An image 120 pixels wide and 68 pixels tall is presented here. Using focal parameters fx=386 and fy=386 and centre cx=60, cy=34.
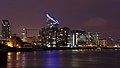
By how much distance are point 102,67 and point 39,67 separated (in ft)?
41.6

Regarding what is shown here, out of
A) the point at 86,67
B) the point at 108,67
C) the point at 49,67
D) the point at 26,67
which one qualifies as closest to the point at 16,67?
the point at 26,67

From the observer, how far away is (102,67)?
7650 cm

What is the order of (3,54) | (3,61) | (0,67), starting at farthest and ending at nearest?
1. (3,54)
2. (3,61)
3. (0,67)

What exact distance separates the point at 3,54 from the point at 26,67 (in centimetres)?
1645

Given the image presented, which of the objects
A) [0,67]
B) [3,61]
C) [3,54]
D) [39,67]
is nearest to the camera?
[0,67]

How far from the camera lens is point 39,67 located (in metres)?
73.6

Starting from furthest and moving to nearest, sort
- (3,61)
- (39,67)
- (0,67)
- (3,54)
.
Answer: (3,54) < (3,61) < (39,67) < (0,67)

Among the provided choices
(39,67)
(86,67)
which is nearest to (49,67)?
(39,67)

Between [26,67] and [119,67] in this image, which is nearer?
[26,67]

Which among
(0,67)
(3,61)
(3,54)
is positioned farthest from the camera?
(3,54)

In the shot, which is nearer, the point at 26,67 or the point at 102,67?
the point at 26,67

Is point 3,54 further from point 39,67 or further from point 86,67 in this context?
point 86,67

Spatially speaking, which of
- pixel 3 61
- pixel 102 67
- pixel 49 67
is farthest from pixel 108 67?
pixel 3 61

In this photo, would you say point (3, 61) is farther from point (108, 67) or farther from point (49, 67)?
point (108, 67)
